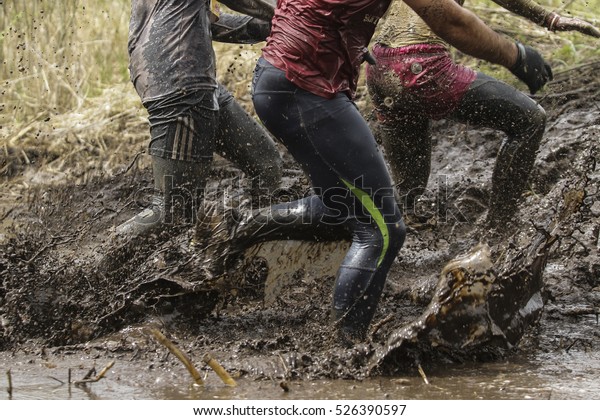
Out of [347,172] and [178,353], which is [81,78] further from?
[178,353]

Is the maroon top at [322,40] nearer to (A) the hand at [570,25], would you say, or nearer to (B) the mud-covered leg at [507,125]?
(B) the mud-covered leg at [507,125]

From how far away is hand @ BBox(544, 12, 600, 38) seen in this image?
194 inches

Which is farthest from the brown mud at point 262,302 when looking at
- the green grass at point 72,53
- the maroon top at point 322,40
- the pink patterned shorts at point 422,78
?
the green grass at point 72,53

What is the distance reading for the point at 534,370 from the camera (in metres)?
4.20

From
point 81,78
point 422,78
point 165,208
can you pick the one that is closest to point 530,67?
point 422,78

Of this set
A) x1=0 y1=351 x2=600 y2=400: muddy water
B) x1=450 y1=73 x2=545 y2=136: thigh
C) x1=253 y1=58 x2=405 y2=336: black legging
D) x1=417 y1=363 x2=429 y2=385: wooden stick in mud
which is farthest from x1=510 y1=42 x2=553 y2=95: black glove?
x1=417 y1=363 x2=429 y2=385: wooden stick in mud

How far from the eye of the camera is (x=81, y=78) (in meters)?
8.51

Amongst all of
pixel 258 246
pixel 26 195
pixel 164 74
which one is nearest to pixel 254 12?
pixel 164 74

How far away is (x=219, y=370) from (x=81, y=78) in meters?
5.29

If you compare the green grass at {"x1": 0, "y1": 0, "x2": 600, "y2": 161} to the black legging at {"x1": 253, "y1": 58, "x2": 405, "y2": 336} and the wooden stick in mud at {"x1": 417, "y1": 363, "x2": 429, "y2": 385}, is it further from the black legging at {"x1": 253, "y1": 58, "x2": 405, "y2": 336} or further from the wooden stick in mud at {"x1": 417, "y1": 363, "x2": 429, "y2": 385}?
the wooden stick in mud at {"x1": 417, "y1": 363, "x2": 429, "y2": 385}

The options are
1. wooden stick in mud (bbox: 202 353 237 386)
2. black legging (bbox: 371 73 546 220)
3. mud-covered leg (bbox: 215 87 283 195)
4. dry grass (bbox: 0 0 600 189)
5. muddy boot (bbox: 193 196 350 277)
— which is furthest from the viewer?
dry grass (bbox: 0 0 600 189)

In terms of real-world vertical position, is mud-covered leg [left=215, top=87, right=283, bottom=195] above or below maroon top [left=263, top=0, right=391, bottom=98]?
below

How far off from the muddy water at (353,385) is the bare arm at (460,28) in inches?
54.4

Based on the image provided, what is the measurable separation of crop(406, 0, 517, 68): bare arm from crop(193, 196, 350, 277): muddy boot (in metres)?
1.09
